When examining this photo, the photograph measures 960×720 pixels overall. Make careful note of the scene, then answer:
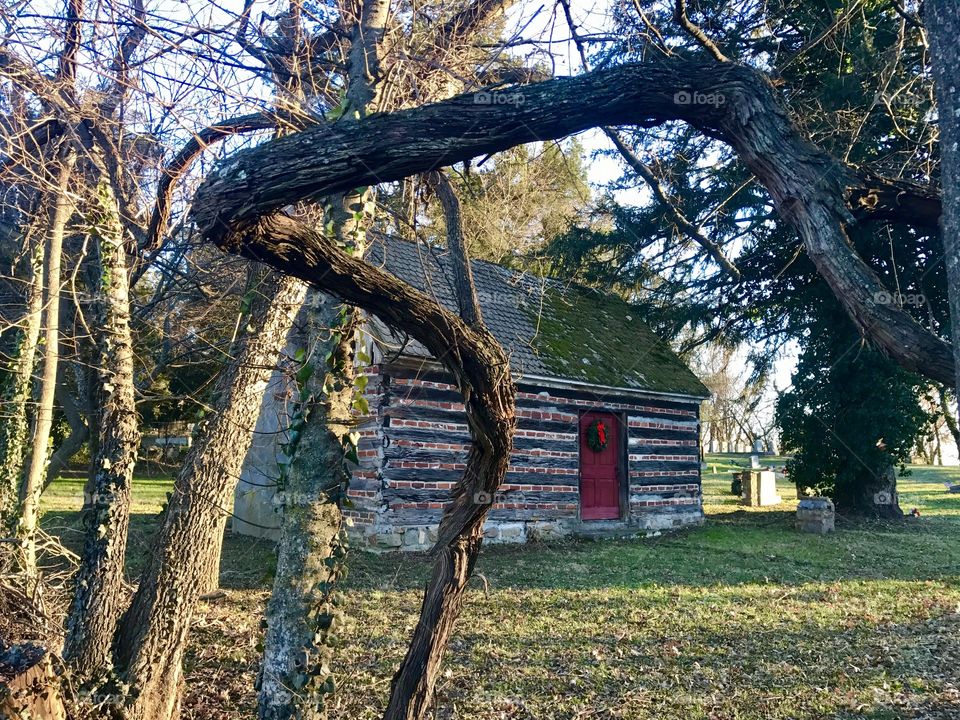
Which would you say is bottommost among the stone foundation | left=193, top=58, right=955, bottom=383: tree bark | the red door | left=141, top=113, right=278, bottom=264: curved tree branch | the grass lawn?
the grass lawn

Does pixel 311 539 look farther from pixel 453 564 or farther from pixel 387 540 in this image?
pixel 387 540

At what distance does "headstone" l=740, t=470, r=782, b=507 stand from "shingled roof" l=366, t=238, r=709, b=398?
5374mm

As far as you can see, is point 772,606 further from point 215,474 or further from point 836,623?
point 215,474

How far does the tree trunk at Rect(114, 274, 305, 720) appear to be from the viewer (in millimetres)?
4668

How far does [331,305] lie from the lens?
457 cm

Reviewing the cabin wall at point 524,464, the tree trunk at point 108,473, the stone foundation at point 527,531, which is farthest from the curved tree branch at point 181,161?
the stone foundation at point 527,531

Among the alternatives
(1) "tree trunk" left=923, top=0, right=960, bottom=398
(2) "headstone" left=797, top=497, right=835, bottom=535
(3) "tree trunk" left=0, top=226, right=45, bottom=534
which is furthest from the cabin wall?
(1) "tree trunk" left=923, top=0, right=960, bottom=398

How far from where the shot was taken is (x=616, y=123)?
9.86 ft

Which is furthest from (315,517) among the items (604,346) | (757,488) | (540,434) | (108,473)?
(757,488)

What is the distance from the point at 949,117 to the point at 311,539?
12.6ft

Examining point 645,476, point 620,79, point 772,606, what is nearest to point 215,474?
point 620,79

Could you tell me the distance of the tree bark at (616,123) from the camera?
260 cm

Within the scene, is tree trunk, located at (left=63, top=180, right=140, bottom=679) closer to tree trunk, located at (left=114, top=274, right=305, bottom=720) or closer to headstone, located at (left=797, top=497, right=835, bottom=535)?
tree trunk, located at (left=114, top=274, right=305, bottom=720)

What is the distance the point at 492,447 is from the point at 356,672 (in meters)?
3.52
